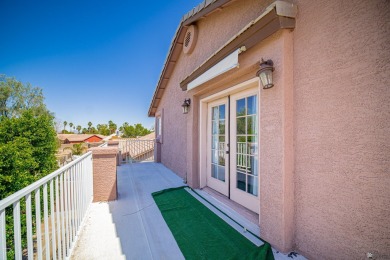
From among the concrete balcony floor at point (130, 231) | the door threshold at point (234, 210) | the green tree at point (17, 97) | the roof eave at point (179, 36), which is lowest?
the concrete balcony floor at point (130, 231)

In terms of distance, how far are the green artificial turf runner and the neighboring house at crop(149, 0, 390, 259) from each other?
17.3 inches

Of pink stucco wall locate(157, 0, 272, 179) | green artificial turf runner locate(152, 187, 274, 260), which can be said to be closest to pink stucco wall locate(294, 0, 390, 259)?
green artificial turf runner locate(152, 187, 274, 260)

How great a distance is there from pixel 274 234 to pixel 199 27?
6.13m

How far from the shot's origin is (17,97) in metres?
30.5

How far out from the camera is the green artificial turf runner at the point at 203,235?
8.39 feet

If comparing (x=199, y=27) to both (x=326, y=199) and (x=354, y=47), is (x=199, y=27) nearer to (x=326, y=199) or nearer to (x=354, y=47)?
(x=354, y=47)

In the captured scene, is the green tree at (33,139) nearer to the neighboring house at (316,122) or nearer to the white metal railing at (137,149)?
the neighboring house at (316,122)

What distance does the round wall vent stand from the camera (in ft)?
19.6

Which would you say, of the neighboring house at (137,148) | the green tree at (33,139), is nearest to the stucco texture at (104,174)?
the green tree at (33,139)

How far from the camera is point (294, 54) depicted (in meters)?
2.62

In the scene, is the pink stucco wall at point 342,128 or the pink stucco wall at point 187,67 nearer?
the pink stucco wall at point 342,128

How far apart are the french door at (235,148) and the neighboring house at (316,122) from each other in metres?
0.03

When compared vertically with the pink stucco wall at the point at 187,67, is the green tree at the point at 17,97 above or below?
above

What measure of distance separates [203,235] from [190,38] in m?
6.01
